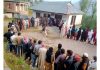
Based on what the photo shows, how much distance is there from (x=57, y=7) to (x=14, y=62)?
0.75 meters

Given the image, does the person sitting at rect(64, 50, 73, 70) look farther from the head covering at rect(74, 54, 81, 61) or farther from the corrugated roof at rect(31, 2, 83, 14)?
the corrugated roof at rect(31, 2, 83, 14)

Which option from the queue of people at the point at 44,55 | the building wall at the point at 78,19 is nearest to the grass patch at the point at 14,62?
the queue of people at the point at 44,55

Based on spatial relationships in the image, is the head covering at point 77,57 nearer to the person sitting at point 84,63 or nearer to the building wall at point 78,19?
the person sitting at point 84,63

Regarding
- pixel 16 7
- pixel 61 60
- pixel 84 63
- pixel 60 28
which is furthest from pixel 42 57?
pixel 16 7

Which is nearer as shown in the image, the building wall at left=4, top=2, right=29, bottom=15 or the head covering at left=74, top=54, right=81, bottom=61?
the head covering at left=74, top=54, right=81, bottom=61

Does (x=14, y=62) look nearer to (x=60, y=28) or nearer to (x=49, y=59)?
(x=49, y=59)

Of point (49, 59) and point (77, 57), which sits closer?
point (77, 57)

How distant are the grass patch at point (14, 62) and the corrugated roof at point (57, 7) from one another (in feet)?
1.84

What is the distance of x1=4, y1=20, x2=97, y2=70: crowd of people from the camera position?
3.04 m

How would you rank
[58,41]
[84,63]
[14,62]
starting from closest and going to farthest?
[84,63]
[58,41]
[14,62]

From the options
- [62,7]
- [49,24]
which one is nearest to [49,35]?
[49,24]

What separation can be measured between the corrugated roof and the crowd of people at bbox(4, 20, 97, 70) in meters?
0.20

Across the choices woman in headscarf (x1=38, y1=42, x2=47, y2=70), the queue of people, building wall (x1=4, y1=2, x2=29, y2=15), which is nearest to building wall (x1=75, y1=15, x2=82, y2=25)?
the queue of people

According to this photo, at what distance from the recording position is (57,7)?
10.6 ft
